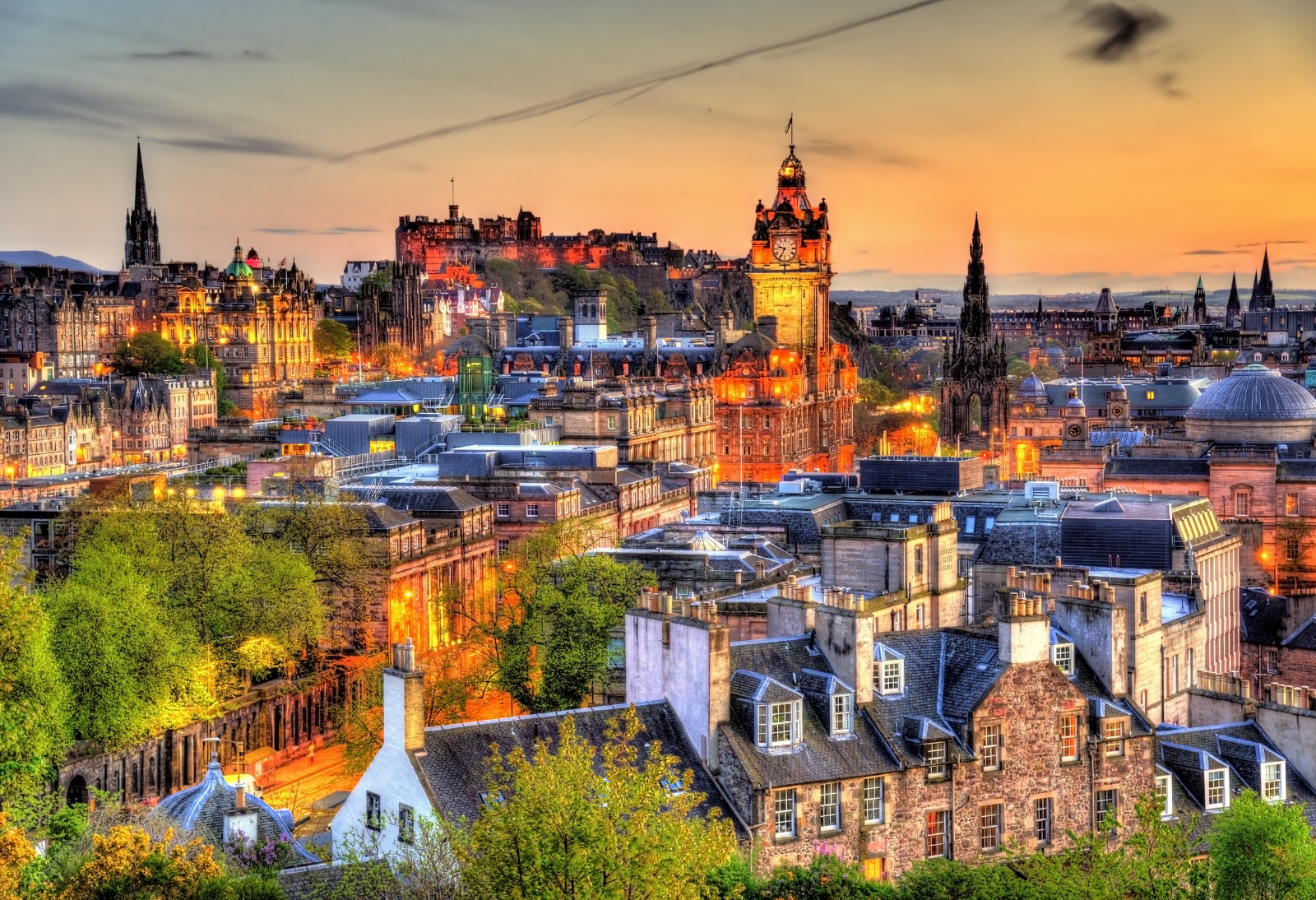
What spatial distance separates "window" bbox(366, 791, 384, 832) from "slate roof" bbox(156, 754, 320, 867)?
14.1 ft

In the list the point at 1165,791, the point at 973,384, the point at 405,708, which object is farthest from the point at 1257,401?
the point at 405,708

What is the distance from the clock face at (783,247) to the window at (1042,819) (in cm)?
13470

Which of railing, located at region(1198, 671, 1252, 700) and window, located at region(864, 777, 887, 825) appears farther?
railing, located at region(1198, 671, 1252, 700)

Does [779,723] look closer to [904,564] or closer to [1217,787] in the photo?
Result: [1217,787]

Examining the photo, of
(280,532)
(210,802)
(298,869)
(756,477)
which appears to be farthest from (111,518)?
(756,477)

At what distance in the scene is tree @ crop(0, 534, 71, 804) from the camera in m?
39.3

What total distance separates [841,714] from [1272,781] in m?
10.8

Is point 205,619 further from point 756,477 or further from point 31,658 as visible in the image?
point 756,477

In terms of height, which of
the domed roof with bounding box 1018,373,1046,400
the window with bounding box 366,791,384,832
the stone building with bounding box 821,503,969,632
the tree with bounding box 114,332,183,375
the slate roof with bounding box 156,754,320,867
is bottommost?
the slate roof with bounding box 156,754,320,867

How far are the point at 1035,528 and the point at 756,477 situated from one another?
279ft

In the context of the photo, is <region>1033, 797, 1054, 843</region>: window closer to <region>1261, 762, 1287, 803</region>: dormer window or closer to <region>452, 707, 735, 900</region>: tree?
<region>1261, 762, 1287, 803</region>: dormer window

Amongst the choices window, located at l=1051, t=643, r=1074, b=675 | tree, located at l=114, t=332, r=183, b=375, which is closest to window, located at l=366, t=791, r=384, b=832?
window, located at l=1051, t=643, r=1074, b=675

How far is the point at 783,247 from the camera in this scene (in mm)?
171125

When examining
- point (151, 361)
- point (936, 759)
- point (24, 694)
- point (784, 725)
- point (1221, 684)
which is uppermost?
point (151, 361)
